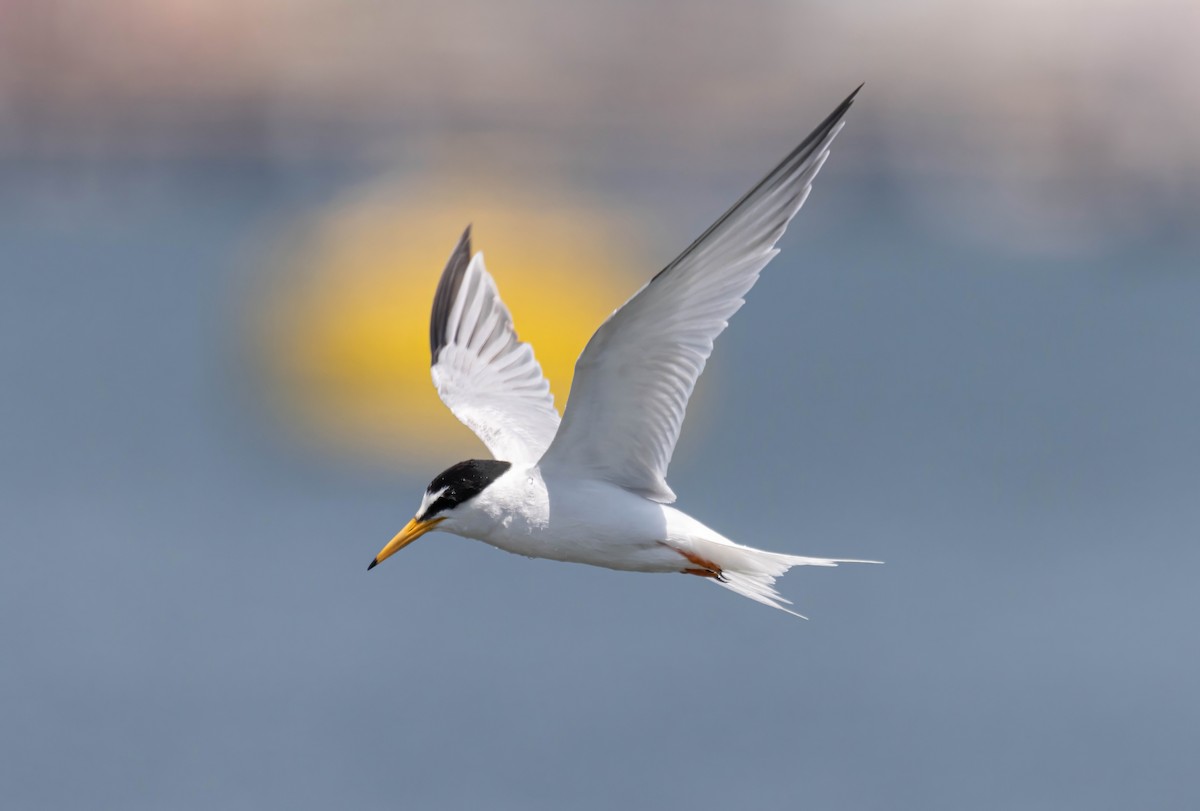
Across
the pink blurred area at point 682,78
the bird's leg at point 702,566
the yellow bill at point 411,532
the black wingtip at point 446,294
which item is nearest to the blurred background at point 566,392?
the pink blurred area at point 682,78

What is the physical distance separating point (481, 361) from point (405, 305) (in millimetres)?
25615

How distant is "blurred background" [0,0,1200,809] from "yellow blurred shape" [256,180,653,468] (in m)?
0.16

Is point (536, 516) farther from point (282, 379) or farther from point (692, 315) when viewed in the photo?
point (282, 379)

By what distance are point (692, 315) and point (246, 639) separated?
2253cm

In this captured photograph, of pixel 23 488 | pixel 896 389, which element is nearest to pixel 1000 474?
pixel 896 389

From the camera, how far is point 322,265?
40.6 meters

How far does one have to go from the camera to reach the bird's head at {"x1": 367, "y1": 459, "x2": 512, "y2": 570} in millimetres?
7426

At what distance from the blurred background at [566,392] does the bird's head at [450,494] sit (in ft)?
59.4

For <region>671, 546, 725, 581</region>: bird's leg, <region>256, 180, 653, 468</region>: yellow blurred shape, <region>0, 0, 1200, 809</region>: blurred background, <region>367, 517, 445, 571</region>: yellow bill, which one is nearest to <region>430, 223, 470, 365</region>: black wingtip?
<region>367, 517, 445, 571</region>: yellow bill

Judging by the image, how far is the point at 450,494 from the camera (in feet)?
24.4

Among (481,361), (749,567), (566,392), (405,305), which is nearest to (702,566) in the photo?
(749,567)

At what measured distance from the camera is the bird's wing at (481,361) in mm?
8742

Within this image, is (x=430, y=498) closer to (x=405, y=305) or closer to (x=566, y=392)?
(x=566, y=392)

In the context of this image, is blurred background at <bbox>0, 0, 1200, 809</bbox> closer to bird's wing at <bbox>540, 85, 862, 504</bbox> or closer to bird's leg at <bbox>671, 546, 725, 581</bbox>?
bird's leg at <bbox>671, 546, 725, 581</bbox>
